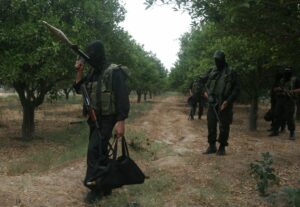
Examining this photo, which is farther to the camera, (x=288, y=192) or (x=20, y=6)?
(x=20, y=6)

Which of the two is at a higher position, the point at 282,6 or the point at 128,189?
the point at 282,6

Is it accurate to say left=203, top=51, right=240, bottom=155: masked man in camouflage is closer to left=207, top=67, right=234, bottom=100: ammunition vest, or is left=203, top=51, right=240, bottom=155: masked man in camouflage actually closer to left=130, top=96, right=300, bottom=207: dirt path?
left=207, top=67, right=234, bottom=100: ammunition vest

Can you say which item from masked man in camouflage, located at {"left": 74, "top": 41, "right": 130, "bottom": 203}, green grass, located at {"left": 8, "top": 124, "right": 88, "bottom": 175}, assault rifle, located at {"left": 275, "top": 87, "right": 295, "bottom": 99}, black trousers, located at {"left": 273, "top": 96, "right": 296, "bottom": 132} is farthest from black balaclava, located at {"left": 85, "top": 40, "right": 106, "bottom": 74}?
black trousers, located at {"left": 273, "top": 96, "right": 296, "bottom": 132}

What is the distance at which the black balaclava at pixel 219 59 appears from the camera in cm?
892

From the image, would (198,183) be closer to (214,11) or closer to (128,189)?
(128,189)

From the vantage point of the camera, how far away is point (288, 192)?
5523 mm

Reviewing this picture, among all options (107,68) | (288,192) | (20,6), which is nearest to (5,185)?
(107,68)

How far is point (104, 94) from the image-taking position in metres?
5.94

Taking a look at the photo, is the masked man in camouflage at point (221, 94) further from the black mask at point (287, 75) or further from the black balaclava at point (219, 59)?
the black mask at point (287, 75)

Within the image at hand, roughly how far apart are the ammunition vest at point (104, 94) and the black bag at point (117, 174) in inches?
18.5

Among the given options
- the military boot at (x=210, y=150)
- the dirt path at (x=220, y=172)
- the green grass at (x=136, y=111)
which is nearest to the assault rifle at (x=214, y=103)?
the military boot at (x=210, y=150)

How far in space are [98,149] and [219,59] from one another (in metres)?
3.98

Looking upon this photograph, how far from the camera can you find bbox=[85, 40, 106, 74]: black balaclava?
19.9 ft

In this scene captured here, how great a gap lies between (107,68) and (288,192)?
2816 mm
